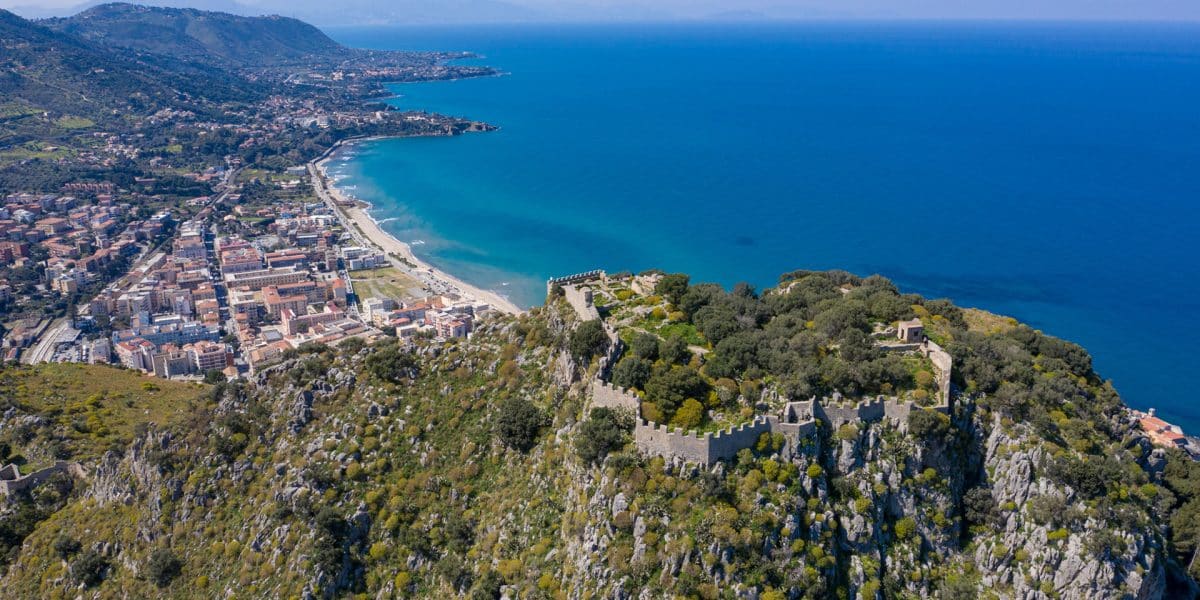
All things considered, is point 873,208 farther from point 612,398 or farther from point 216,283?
point 612,398

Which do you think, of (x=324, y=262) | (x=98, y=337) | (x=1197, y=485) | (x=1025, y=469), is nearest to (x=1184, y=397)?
(x=1197, y=485)

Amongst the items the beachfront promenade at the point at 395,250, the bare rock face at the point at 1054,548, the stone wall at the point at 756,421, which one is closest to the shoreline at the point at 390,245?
the beachfront promenade at the point at 395,250

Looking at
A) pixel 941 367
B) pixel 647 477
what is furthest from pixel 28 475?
pixel 941 367

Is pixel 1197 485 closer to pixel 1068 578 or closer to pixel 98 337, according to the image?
pixel 1068 578

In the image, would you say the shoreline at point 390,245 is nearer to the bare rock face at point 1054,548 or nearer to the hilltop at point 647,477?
the hilltop at point 647,477

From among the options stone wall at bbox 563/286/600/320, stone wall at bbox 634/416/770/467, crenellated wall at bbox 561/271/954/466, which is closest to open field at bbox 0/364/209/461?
stone wall at bbox 563/286/600/320

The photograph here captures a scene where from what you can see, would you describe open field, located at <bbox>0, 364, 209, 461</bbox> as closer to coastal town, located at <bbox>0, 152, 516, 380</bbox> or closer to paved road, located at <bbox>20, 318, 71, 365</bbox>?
coastal town, located at <bbox>0, 152, 516, 380</bbox>
